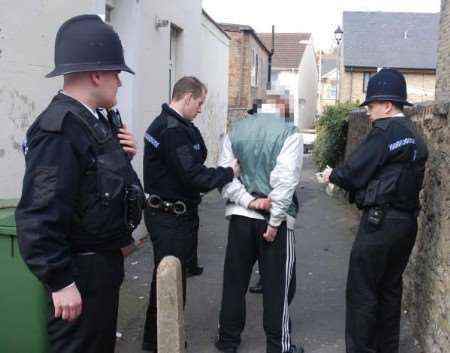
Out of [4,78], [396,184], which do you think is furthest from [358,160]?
[4,78]

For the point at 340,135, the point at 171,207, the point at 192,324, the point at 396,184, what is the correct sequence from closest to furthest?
the point at 396,184
the point at 171,207
the point at 192,324
the point at 340,135

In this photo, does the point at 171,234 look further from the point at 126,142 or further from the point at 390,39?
the point at 390,39

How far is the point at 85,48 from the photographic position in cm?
266

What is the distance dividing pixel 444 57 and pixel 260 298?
470 inches

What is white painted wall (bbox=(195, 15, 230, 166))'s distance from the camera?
13633mm

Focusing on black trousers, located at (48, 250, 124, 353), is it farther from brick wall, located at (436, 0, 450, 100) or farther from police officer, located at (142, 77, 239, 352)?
brick wall, located at (436, 0, 450, 100)

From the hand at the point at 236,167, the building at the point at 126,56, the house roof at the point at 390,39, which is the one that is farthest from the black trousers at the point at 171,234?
the house roof at the point at 390,39

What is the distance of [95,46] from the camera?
2678mm

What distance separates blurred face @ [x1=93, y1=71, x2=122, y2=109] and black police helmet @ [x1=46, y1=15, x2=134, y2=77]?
4cm

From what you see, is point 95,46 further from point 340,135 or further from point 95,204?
point 340,135

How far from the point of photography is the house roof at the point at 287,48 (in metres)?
42.6

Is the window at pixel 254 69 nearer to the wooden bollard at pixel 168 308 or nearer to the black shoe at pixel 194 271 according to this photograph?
the black shoe at pixel 194 271

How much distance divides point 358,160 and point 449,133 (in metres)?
0.67

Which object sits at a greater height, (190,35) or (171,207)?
(190,35)
